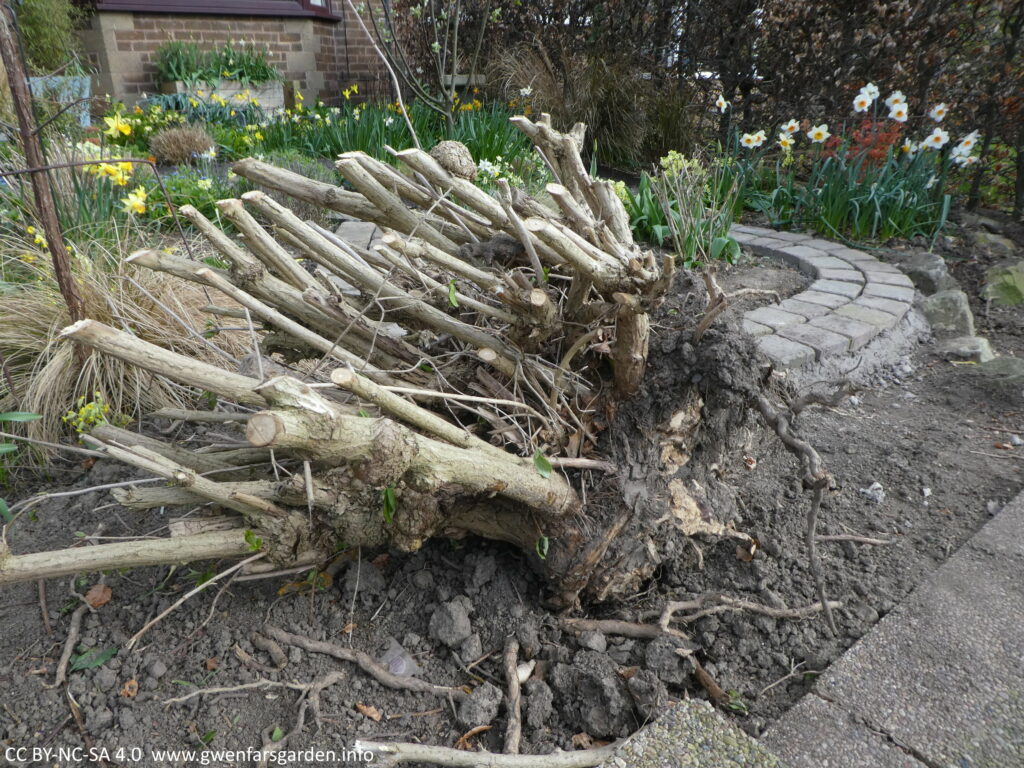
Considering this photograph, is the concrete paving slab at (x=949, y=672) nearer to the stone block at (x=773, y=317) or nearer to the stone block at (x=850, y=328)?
the stone block at (x=850, y=328)

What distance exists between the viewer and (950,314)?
3.79 m

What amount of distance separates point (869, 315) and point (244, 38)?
979 centimetres

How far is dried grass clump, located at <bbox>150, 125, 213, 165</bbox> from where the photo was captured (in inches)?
238

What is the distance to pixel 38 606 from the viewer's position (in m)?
1.71

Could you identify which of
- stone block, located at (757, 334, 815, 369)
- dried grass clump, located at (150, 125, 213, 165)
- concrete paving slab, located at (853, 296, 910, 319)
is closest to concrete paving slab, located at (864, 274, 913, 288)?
concrete paving slab, located at (853, 296, 910, 319)

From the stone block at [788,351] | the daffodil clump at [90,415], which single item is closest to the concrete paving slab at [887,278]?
the stone block at [788,351]

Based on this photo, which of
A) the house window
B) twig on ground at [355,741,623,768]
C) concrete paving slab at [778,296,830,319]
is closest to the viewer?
twig on ground at [355,741,623,768]

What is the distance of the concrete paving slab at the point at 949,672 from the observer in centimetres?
132

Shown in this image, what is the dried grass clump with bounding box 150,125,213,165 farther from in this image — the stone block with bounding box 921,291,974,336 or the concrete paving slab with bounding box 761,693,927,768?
the concrete paving slab with bounding box 761,693,927,768

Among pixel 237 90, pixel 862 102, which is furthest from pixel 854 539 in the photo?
pixel 237 90

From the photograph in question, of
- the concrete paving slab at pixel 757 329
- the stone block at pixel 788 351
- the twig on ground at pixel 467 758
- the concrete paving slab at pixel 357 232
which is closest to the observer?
the twig on ground at pixel 467 758

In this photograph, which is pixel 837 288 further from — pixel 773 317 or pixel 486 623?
pixel 486 623

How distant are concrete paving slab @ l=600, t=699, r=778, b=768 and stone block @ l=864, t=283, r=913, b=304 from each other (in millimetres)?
3217

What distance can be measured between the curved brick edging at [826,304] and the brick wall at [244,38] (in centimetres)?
771
